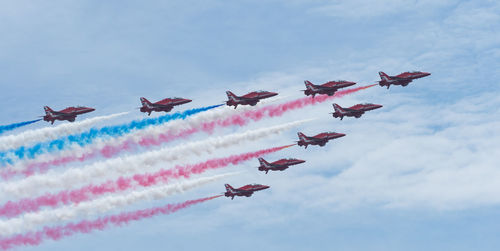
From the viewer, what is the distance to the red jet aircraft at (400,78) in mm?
198375

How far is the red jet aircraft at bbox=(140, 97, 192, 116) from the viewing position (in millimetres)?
188500

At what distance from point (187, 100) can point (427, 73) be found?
49896 millimetres

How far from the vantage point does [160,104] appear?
18875 cm

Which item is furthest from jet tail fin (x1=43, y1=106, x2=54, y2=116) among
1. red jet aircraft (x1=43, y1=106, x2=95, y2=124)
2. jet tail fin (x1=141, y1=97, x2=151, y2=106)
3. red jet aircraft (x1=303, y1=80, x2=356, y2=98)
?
red jet aircraft (x1=303, y1=80, x2=356, y2=98)

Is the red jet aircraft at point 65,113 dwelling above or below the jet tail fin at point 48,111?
below

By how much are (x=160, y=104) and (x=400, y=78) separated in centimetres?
4922

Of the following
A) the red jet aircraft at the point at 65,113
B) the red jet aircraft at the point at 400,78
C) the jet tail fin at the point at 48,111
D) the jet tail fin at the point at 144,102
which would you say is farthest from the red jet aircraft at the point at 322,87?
the jet tail fin at the point at 48,111

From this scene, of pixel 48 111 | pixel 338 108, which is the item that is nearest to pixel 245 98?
pixel 338 108

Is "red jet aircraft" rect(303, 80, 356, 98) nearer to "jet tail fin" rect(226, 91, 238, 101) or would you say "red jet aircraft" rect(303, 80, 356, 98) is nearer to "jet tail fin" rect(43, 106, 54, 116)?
"jet tail fin" rect(226, 91, 238, 101)

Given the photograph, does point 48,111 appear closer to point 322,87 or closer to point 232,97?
point 232,97

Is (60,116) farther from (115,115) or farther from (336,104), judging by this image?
(336,104)

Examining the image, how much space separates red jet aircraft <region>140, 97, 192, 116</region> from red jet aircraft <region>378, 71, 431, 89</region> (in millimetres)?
40223

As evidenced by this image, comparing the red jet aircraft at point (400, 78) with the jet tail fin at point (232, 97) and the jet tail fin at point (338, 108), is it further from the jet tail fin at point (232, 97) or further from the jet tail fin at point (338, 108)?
the jet tail fin at point (232, 97)

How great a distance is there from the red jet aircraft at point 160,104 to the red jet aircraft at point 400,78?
40.2 m
